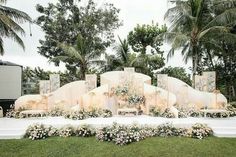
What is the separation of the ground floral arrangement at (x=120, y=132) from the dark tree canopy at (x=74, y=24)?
43.6 feet

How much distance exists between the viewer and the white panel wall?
16.5m

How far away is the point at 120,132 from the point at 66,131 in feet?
5.44

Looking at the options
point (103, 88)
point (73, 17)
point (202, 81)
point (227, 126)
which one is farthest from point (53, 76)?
point (73, 17)

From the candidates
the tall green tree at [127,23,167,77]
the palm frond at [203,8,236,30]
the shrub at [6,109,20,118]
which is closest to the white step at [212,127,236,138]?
the shrub at [6,109,20,118]

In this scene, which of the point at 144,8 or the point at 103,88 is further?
the point at 144,8

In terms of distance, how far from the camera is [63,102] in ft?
43.6

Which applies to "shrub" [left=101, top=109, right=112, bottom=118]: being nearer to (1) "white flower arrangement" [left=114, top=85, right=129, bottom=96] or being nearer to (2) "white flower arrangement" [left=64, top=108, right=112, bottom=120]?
(2) "white flower arrangement" [left=64, top=108, right=112, bottom=120]

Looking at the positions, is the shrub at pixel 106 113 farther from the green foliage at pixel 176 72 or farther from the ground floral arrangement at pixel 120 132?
the green foliage at pixel 176 72

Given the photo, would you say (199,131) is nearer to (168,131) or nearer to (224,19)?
(168,131)

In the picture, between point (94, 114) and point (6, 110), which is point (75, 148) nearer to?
point (94, 114)

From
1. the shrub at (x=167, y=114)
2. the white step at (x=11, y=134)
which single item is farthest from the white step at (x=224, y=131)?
the white step at (x=11, y=134)

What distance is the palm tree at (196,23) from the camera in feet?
53.1

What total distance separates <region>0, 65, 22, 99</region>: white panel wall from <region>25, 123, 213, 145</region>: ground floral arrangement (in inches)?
308

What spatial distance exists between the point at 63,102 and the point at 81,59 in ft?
14.1
